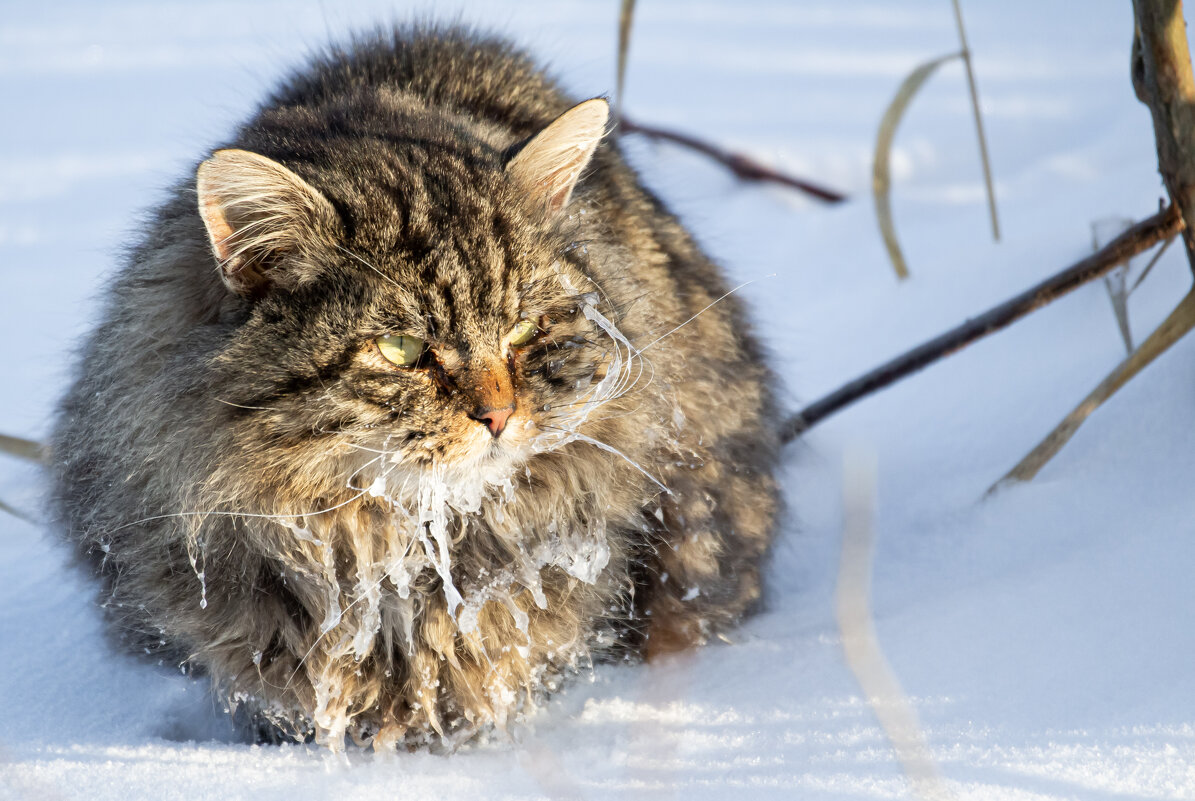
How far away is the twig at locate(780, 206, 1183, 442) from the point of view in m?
1.45

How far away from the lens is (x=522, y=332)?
114 centimetres

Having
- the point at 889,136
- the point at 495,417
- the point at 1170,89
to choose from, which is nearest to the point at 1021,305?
the point at 1170,89

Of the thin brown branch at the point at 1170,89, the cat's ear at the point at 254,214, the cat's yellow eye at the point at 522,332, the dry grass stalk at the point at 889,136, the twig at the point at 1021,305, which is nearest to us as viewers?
the cat's ear at the point at 254,214

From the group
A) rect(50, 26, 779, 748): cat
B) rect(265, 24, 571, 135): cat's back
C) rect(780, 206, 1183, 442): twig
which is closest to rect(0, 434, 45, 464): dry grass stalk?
rect(50, 26, 779, 748): cat

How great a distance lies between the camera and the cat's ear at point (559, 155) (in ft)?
3.88

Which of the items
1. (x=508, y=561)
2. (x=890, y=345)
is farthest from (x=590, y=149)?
(x=890, y=345)

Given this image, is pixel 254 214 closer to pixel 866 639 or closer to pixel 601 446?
pixel 601 446

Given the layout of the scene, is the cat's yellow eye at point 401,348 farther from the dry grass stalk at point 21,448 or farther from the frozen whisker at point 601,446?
the dry grass stalk at point 21,448

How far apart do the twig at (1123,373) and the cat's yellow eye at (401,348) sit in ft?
2.92

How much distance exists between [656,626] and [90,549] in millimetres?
746

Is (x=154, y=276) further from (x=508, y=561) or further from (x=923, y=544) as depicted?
(x=923, y=544)

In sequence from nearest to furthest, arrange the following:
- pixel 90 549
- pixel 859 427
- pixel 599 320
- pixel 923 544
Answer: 1. pixel 599 320
2. pixel 90 549
3. pixel 923 544
4. pixel 859 427

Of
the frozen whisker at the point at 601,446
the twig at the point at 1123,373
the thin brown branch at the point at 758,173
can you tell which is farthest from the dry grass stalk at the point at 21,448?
the thin brown branch at the point at 758,173

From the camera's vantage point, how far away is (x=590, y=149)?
124 centimetres
